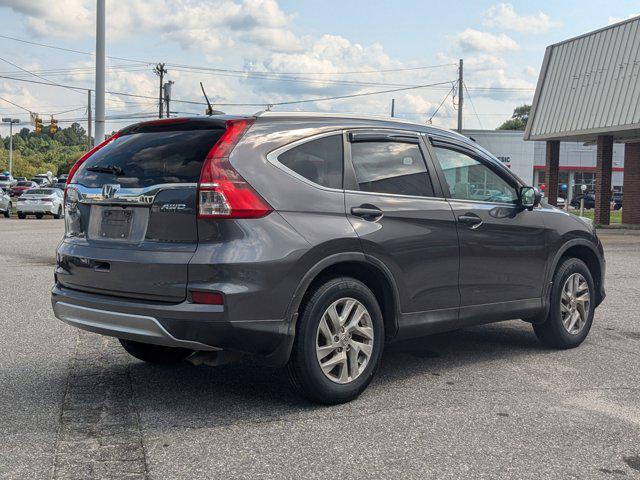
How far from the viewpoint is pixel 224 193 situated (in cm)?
436

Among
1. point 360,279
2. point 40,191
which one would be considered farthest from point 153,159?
point 40,191

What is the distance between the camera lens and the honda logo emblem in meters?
4.69

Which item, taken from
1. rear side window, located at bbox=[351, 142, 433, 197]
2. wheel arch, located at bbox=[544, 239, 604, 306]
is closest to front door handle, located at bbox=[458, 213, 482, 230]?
rear side window, located at bbox=[351, 142, 433, 197]

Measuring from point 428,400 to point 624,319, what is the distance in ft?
13.3

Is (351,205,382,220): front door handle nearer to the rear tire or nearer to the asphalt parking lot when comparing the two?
the asphalt parking lot

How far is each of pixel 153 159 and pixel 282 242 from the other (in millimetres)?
941

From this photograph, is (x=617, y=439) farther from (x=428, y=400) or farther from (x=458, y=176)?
(x=458, y=176)

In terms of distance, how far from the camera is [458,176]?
18.9 feet

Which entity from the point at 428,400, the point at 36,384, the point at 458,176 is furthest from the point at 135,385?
the point at 458,176

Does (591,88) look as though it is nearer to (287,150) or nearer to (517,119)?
(287,150)

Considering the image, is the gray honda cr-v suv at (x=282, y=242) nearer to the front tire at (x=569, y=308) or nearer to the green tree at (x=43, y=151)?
the front tire at (x=569, y=308)

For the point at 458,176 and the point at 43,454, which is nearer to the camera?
the point at 43,454

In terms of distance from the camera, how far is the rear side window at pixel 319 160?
4.72 meters

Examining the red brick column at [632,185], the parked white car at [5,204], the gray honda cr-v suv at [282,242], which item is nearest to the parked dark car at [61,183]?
the parked white car at [5,204]
